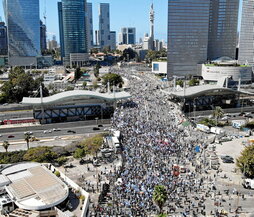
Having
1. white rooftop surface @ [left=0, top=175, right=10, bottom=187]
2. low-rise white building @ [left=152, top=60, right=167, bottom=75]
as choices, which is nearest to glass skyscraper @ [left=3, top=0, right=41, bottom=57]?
low-rise white building @ [left=152, top=60, right=167, bottom=75]

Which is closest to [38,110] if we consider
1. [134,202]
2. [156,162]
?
[156,162]

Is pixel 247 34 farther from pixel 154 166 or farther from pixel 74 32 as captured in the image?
pixel 74 32

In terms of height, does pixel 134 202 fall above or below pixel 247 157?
below

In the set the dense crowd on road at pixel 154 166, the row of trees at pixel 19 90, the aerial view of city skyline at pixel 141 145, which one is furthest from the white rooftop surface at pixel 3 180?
the row of trees at pixel 19 90

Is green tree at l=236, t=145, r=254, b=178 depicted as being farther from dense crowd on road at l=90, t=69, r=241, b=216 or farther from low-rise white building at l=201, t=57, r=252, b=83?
low-rise white building at l=201, t=57, r=252, b=83

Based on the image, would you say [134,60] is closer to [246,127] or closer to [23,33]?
[23,33]
